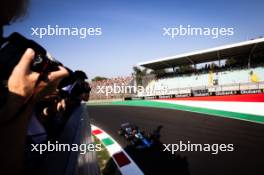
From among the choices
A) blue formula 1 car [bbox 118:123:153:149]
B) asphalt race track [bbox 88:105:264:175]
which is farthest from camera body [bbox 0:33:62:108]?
blue formula 1 car [bbox 118:123:153:149]

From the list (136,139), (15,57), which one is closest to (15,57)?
(15,57)

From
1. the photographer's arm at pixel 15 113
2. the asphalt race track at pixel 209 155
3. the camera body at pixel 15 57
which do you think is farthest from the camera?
the asphalt race track at pixel 209 155

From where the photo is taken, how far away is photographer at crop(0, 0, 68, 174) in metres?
0.56

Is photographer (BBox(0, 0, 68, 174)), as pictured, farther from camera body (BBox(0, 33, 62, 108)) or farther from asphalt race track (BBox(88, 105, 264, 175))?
asphalt race track (BBox(88, 105, 264, 175))

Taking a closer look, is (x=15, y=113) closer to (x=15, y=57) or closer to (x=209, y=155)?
(x=15, y=57)

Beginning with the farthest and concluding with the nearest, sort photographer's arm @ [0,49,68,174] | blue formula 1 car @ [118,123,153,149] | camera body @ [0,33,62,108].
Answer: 1. blue formula 1 car @ [118,123,153,149]
2. camera body @ [0,33,62,108]
3. photographer's arm @ [0,49,68,174]

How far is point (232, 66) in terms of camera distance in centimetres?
1981

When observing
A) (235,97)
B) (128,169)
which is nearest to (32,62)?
(128,169)

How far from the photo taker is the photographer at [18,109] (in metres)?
0.56

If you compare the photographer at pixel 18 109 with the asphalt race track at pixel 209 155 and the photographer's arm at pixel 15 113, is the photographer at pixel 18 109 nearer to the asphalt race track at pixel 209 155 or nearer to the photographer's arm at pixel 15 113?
the photographer's arm at pixel 15 113

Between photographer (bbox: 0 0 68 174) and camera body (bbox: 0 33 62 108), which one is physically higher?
camera body (bbox: 0 33 62 108)

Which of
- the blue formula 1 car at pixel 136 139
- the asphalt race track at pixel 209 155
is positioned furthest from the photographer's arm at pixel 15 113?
the blue formula 1 car at pixel 136 139

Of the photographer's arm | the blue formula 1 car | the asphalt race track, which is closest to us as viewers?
the photographer's arm

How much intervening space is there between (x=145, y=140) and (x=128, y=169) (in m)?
1.54
